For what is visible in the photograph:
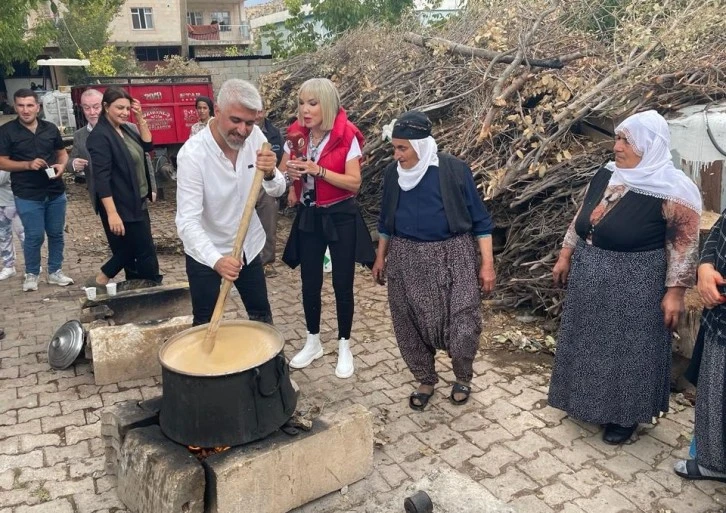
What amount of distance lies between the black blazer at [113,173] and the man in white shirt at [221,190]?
2.00 metres

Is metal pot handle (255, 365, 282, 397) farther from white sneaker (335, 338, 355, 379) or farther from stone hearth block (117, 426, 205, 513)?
white sneaker (335, 338, 355, 379)

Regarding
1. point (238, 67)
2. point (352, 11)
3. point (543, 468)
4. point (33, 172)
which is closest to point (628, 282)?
point (543, 468)

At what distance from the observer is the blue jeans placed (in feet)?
19.9

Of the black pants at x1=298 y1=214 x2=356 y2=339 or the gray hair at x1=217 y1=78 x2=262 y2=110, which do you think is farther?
the black pants at x1=298 y1=214 x2=356 y2=339

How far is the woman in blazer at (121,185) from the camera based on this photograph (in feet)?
16.8

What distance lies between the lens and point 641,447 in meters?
3.57

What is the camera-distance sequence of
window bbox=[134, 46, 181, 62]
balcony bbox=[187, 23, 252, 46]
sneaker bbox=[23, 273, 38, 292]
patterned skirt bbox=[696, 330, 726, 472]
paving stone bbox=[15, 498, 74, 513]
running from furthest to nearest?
balcony bbox=[187, 23, 252, 46] < window bbox=[134, 46, 181, 62] < sneaker bbox=[23, 273, 38, 292] < paving stone bbox=[15, 498, 74, 513] < patterned skirt bbox=[696, 330, 726, 472]

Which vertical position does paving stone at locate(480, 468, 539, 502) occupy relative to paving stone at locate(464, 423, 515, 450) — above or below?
below

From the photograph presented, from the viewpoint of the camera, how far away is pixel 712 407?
9.93 ft

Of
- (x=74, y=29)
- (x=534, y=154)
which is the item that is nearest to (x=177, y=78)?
(x=534, y=154)

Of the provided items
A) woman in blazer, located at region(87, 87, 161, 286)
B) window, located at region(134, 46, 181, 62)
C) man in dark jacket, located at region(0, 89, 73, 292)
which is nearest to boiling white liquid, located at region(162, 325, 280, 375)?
woman in blazer, located at region(87, 87, 161, 286)

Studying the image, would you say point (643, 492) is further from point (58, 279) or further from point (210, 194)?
point (58, 279)

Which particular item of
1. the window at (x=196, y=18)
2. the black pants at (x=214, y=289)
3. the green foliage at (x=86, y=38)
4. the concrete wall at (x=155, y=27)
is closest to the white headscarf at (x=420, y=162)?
the black pants at (x=214, y=289)

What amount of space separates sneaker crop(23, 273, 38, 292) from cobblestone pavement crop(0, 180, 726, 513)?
3.90ft
